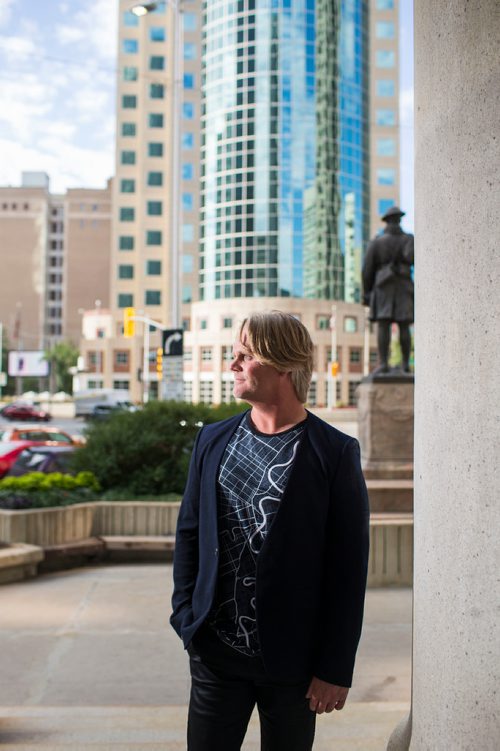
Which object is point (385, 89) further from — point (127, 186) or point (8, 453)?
point (8, 453)

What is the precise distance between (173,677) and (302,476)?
138 inches

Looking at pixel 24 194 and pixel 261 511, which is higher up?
pixel 24 194

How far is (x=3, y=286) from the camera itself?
14538 cm

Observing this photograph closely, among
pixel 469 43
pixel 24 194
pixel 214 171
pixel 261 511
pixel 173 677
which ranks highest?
pixel 24 194

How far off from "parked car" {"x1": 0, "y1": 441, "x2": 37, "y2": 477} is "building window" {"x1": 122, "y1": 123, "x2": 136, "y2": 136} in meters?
71.7

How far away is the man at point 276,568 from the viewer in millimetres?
2322

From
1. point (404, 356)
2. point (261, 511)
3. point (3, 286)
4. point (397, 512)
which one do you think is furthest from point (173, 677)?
point (3, 286)

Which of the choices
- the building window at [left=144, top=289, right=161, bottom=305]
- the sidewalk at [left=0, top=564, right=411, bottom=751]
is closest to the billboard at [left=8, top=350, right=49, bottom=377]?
the building window at [left=144, top=289, right=161, bottom=305]

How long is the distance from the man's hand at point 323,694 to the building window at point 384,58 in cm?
8985

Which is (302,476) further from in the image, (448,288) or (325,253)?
(325,253)

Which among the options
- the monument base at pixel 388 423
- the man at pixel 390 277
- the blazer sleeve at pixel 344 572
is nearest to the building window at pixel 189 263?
the man at pixel 390 277

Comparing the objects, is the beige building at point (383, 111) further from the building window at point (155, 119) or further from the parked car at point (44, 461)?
the parked car at point (44, 461)

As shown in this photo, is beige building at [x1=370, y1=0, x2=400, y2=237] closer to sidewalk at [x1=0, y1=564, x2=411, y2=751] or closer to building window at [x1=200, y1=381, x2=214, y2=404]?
building window at [x1=200, y1=381, x2=214, y2=404]

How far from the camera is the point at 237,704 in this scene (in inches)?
94.1
